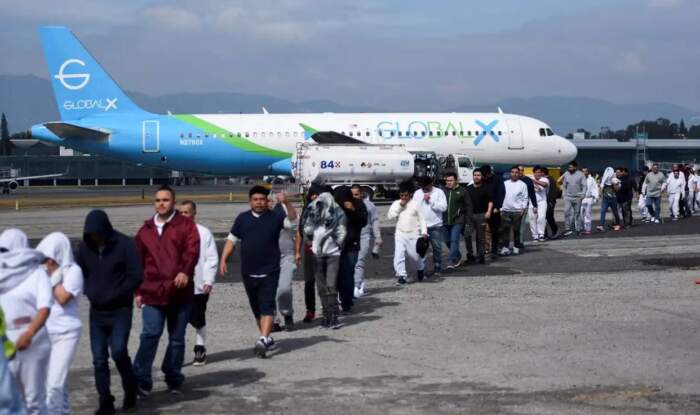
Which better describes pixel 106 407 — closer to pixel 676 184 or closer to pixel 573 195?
pixel 573 195

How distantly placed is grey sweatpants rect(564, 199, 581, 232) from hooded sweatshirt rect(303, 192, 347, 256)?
13.4 meters

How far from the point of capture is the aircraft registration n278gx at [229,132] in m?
41.6

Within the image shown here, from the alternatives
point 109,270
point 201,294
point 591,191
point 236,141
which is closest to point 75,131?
point 236,141

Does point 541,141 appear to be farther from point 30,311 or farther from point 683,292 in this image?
point 30,311

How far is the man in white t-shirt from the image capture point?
73.3ft

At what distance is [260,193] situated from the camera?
1034cm

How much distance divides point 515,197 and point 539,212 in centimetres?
280

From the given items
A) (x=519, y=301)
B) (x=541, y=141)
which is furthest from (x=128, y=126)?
(x=519, y=301)

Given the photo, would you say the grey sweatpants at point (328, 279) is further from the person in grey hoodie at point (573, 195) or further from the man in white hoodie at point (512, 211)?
the person in grey hoodie at point (573, 195)

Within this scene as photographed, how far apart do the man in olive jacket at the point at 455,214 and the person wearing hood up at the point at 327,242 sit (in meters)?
5.71

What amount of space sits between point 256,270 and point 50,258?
334cm

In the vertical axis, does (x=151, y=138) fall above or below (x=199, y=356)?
above

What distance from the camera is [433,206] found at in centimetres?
1623

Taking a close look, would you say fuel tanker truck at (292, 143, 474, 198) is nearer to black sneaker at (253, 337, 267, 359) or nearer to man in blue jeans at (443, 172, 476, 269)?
man in blue jeans at (443, 172, 476, 269)
